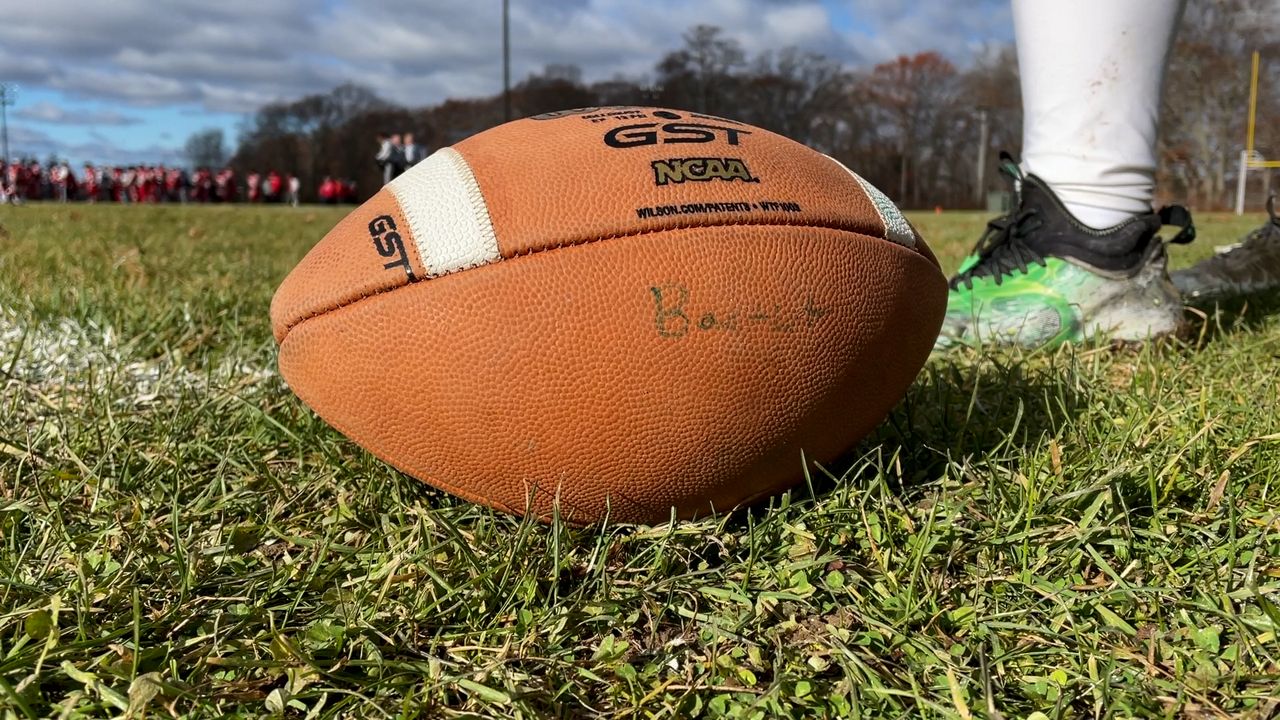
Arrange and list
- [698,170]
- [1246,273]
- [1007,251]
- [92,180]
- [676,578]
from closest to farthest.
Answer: [676,578] < [698,170] < [1007,251] < [1246,273] < [92,180]

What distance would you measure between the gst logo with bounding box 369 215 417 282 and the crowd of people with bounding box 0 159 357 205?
43791 mm

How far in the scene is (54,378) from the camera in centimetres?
216

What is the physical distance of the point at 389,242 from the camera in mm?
1368

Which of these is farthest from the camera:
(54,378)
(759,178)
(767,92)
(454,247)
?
(767,92)

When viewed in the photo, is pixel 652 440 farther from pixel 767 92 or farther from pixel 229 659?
pixel 767 92

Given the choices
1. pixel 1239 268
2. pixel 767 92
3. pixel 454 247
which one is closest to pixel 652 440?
pixel 454 247

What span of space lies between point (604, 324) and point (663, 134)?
1.17 ft

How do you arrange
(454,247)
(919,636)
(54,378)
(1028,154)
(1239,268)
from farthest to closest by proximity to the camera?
(1239,268)
(1028,154)
(54,378)
(454,247)
(919,636)

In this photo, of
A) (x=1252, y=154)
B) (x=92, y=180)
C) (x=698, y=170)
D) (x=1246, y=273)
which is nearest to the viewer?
(x=698, y=170)

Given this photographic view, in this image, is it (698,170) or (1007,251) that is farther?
(1007,251)

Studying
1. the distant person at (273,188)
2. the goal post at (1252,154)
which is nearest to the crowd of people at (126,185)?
the distant person at (273,188)

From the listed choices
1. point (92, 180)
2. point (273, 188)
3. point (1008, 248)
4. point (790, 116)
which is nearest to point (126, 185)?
point (92, 180)

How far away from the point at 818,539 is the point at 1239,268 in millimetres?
2539

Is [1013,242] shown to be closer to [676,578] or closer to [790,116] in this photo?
[676,578]
